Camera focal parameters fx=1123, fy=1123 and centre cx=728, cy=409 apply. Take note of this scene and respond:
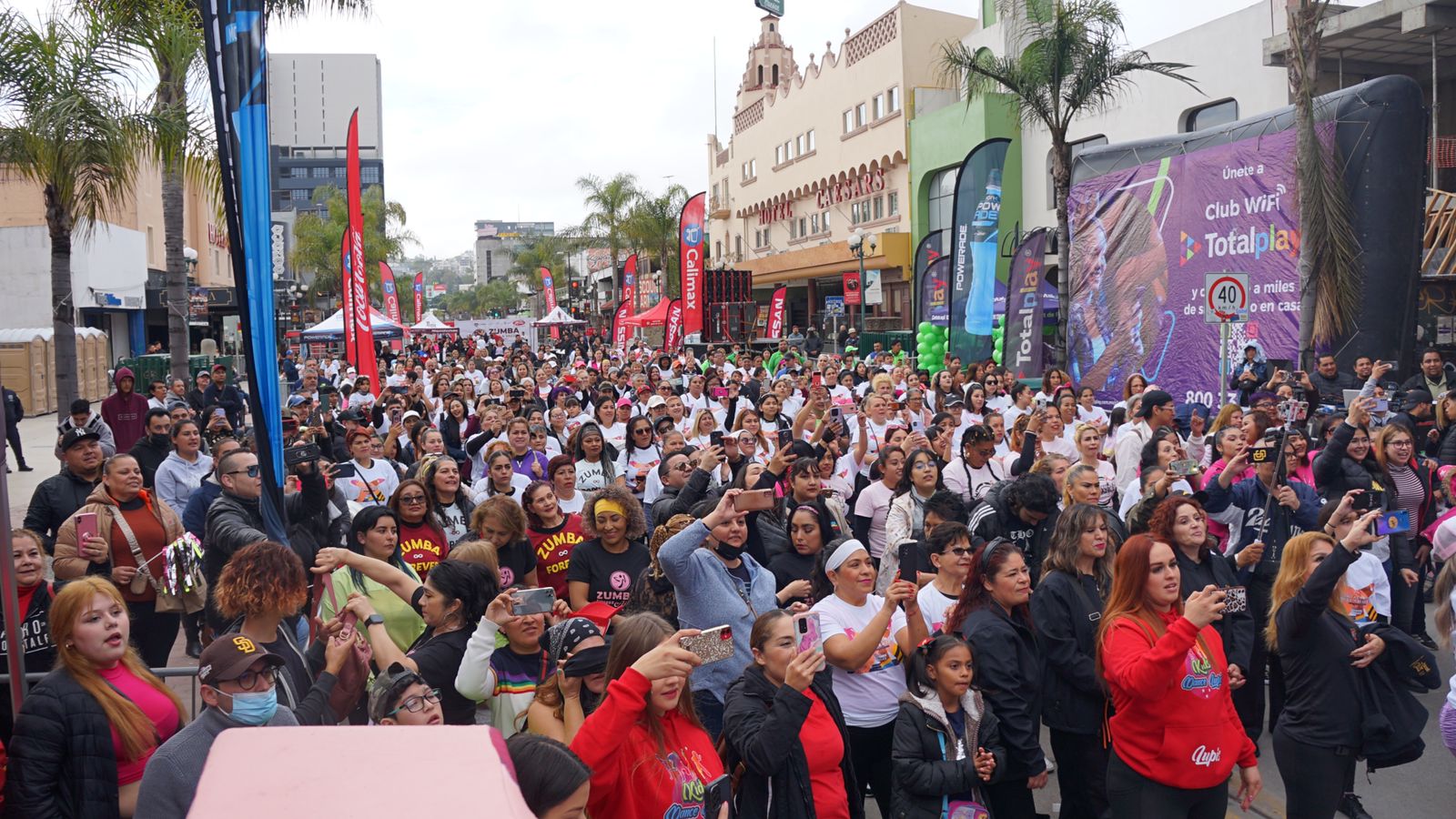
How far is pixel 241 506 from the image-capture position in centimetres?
618

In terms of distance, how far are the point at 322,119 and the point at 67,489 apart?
13424 centimetres

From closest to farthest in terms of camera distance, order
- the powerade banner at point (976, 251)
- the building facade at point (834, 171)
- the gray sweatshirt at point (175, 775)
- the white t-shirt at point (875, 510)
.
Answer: the gray sweatshirt at point (175, 775) → the white t-shirt at point (875, 510) → the powerade banner at point (976, 251) → the building facade at point (834, 171)

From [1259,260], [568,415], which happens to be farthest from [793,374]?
[1259,260]

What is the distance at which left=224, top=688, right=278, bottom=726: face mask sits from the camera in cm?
332

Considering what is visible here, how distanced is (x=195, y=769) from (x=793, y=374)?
15.0 m

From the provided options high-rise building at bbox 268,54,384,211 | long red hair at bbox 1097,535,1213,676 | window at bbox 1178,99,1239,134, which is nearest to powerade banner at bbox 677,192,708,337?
window at bbox 1178,99,1239,134

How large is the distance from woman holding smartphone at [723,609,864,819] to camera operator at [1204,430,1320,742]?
350 centimetres

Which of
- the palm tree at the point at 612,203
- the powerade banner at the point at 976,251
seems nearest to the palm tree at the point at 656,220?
the palm tree at the point at 612,203

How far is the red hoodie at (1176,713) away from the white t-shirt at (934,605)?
0.92 meters

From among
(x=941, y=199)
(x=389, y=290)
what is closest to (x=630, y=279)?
(x=389, y=290)

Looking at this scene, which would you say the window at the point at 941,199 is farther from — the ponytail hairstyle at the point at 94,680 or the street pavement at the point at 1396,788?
the ponytail hairstyle at the point at 94,680

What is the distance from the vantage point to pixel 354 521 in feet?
18.8

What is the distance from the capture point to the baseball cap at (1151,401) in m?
9.59

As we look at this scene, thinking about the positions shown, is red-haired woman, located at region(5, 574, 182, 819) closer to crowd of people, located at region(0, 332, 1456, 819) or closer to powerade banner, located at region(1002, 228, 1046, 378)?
crowd of people, located at region(0, 332, 1456, 819)
